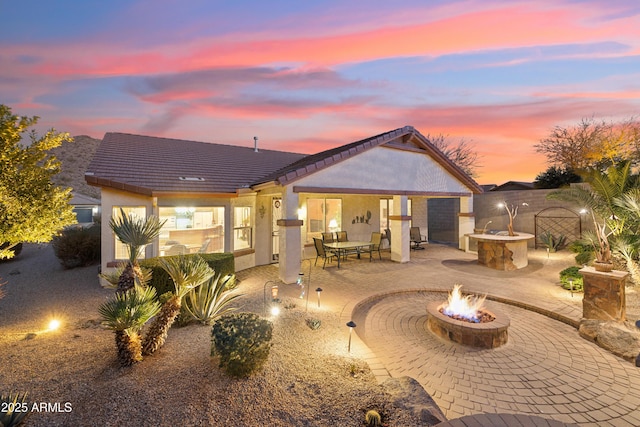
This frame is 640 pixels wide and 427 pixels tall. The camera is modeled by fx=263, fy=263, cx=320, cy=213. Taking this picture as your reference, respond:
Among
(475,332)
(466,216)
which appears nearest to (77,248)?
(475,332)

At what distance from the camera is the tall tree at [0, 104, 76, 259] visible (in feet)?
14.9

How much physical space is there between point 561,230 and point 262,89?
54.4 feet

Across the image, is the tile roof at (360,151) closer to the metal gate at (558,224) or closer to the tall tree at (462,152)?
the metal gate at (558,224)

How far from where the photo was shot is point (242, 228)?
10.7 metres

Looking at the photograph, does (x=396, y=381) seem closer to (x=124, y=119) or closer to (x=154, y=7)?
(x=154, y=7)

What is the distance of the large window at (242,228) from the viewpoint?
1039cm

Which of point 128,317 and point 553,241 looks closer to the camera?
point 128,317

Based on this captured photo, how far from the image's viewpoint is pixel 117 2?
7.65 meters

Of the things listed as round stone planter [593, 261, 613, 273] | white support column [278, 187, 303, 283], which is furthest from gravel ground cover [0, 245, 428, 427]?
round stone planter [593, 261, 613, 273]

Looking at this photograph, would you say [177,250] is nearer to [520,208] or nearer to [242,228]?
[242,228]

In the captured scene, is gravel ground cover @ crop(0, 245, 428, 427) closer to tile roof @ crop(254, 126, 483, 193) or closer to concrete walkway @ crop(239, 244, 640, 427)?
concrete walkway @ crop(239, 244, 640, 427)

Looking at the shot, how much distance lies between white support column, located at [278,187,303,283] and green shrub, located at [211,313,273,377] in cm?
470

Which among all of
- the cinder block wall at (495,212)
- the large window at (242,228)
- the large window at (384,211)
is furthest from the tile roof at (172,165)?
the cinder block wall at (495,212)

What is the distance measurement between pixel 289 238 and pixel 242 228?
10.2 feet
